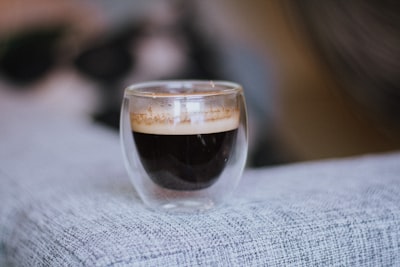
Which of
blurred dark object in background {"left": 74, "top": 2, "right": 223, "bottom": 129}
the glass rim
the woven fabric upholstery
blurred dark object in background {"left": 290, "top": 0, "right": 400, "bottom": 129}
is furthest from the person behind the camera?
blurred dark object in background {"left": 74, "top": 2, "right": 223, "bottom": 129}

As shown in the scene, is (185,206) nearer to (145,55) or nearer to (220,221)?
(220,221)

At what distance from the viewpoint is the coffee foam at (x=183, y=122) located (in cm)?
55

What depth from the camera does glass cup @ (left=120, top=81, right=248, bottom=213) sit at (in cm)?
56

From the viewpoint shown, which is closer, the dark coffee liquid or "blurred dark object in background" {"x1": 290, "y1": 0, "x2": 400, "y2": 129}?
the dark coffee liquid

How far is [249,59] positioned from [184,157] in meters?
1.43

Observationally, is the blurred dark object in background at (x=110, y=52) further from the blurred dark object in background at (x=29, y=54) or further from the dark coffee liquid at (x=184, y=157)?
the dark coffee liquid at (x=184, y=157)

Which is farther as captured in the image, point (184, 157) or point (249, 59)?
point (249, 59)

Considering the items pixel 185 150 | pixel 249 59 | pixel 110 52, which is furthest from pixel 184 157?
pixel 249 59

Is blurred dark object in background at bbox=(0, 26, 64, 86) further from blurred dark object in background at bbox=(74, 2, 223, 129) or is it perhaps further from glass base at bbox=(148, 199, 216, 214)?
glass base at bbox=(148, 199, 216, 214)

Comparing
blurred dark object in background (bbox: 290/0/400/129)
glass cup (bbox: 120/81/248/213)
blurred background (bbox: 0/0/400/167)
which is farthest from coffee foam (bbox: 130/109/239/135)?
blurred dark object in background (bbox: 290/0/400/129)

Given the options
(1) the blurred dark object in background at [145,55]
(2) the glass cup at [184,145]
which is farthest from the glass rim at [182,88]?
(1) the blurred dark object in background at [145,55]

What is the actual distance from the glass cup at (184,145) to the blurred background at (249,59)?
102 centimetres

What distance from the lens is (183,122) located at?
0.55 m

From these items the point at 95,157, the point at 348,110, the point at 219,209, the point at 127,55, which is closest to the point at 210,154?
the point at 219,209
